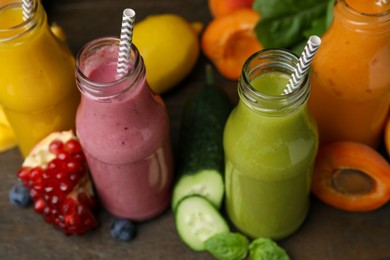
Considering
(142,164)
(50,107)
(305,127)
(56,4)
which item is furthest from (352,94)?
(56,4)

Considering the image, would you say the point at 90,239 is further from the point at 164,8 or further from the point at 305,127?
the point at 164,8

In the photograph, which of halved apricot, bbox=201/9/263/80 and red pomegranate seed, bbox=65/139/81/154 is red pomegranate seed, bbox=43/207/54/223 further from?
halved apricot, bbox=201/9/263/80

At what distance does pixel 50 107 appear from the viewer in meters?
1.11

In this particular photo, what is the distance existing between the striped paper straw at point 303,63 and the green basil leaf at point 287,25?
0.30m

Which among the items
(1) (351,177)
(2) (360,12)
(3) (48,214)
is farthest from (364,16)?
(3) (48,214)

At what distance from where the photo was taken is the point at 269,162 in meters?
0.98

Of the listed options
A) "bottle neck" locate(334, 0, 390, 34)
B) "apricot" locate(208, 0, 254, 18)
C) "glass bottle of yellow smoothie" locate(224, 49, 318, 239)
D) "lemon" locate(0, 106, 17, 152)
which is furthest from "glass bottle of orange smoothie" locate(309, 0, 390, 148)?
"lemon" locate(0, 106, 17, 152)

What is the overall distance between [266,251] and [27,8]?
54 centimetres

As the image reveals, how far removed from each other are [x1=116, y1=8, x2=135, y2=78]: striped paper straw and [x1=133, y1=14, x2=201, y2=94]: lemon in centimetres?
29

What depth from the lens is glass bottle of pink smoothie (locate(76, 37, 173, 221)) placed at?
96cm

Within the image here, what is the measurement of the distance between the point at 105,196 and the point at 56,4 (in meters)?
0.54

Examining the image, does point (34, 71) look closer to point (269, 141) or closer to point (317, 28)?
point (269, 141)

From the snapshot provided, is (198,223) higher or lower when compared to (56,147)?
lower

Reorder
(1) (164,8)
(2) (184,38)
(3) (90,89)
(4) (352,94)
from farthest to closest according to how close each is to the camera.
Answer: (1) (164,8), (2) (184,38), (4) (352,94), (3) (90,89)
